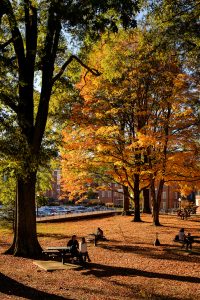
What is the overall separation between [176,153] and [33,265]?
14.4m

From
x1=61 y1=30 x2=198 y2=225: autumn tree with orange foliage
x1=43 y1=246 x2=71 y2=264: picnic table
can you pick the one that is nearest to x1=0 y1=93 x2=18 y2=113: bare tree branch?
x1=43 y1=246 x2=71 y2=264: picnic table

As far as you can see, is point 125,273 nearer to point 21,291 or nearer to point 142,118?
point 21,291

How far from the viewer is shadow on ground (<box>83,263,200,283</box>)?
42.9 ft

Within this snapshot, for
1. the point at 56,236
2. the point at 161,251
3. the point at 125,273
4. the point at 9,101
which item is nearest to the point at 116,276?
the point at 125,273

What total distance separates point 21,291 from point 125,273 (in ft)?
13.9

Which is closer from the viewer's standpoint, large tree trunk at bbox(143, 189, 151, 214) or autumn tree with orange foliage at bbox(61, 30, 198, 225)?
autumn tree with orange foliage at bbox(61, 30, 198, 225)

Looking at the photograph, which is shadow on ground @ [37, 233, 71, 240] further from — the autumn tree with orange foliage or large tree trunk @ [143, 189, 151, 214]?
large tree trunk @ [143, 189, 151, 214]

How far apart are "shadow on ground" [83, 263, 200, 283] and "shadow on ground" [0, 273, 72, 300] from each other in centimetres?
284

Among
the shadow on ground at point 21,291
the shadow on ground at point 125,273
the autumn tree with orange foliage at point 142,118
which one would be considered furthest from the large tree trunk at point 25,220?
the autumn tree with orange foliage at point 142,118

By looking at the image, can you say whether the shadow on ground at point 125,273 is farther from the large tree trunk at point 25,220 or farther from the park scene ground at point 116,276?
the large tree trunk at point 25,220

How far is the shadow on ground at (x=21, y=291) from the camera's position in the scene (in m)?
10.4

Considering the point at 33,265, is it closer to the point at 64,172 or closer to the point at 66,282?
the point at 66,282

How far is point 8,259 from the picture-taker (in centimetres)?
1636

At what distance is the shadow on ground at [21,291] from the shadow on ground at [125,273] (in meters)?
2.84
